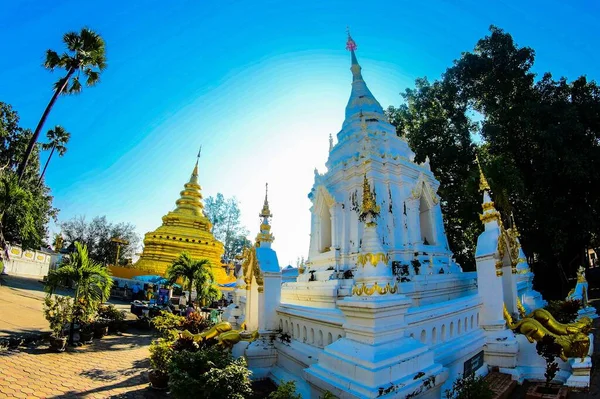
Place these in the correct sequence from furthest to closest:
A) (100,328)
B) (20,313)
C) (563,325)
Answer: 1. (20,313)
2. (100,328)
3. (563,325)

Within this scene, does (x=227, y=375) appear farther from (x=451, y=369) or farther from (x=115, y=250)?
(x=115, y=250)

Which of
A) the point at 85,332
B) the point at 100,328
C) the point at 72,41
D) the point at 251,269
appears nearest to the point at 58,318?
the point at 85,332

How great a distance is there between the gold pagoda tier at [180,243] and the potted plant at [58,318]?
19.3 m

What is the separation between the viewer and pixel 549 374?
4824 mm

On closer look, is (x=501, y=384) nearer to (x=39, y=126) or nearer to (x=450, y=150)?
(x=450, y=150)

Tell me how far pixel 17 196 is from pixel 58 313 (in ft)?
28.4

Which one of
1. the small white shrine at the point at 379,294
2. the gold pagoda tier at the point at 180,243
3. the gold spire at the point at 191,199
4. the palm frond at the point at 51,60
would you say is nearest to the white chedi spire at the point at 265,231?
the small white shrine at the point at 379,294

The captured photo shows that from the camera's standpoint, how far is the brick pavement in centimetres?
565

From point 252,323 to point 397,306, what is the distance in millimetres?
3608

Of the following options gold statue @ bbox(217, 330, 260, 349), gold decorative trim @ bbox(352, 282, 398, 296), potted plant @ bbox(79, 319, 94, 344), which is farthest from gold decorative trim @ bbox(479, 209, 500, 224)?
potted plant @ bbox(79, 319, 94, 344)

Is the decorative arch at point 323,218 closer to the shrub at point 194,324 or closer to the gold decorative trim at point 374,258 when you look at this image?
the shrub at point 194,324

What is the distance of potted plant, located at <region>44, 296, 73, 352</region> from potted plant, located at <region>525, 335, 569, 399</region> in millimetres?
10806

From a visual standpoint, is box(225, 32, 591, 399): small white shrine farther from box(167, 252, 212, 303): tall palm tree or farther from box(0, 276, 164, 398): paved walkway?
box(167, 252, 212, 303): tall palm tree

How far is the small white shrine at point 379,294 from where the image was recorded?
12.0ft
